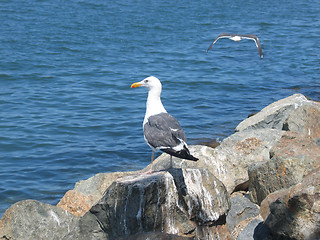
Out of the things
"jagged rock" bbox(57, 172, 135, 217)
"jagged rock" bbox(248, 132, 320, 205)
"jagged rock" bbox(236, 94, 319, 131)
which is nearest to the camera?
"jagged rock" bbox(248, 132, 320, 205)

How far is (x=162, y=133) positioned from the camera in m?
6.53

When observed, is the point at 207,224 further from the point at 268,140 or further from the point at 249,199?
the point at 268,140

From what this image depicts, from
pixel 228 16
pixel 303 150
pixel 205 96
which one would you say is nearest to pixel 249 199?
pixel 303 150

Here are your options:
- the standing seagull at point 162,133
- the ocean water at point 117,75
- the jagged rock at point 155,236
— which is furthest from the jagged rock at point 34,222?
the ocean water at point 117,75

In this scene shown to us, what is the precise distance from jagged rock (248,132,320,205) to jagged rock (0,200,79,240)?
8.74ft

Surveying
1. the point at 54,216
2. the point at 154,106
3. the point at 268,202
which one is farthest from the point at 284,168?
the point at 54,216

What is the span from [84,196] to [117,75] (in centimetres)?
1128

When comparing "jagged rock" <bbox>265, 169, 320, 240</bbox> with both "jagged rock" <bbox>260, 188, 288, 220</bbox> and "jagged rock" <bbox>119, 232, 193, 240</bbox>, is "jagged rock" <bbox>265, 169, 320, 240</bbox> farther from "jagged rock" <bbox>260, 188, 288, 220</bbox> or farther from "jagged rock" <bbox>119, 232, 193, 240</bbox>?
"jagged rock" <bbox>119, 232, 193, 240</bbox>

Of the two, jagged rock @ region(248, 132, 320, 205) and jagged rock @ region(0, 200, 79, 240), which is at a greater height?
jagged rock @ region(248, 132, 320, 205)

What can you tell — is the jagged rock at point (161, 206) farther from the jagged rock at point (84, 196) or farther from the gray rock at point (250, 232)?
the jagged rock at point (84, 196)

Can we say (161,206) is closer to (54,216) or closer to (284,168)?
(54,216)

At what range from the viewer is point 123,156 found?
1134 cm

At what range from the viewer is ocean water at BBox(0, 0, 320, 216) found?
37.2ft

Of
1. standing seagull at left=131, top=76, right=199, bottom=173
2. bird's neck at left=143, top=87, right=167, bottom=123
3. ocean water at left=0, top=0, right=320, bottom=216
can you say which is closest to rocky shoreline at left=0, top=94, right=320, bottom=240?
standing seagull at left=131, top=76, right=199, bottom=173
